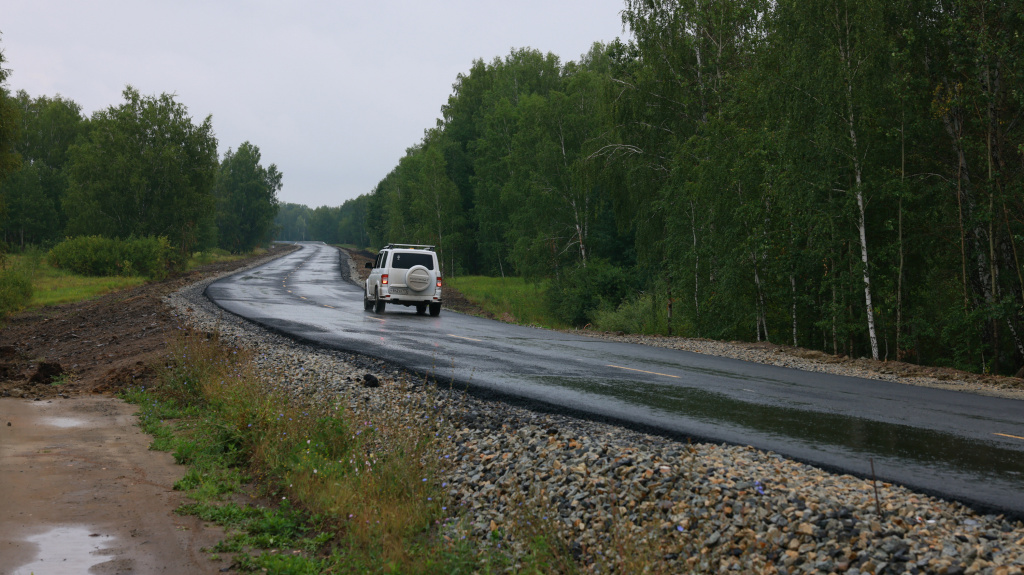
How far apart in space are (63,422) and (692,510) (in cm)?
956

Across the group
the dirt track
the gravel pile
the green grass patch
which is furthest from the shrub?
the gravel pile

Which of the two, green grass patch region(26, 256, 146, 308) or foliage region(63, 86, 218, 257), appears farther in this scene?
foliage region(63, 86, 218, 257)

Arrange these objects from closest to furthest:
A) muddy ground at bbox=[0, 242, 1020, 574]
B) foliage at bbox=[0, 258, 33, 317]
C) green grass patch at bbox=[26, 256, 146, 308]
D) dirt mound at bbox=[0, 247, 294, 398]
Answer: muddy ground at bbox=[0, 242, 1020, 574] → dirt mound at bbox=[0, 247, 294, 398] → foliage at bbox=[0, 258, 33, 317] → green grass patch at bbox=[26, 256, 146, 308]

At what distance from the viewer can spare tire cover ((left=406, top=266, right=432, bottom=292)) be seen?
24.5 meters

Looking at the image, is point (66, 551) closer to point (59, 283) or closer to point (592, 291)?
point (592, 291)

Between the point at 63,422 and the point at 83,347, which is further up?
the point at 83,347

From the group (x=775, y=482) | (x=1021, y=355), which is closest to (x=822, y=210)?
(x=1021, y=355)

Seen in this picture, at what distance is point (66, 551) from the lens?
5836 millimetres

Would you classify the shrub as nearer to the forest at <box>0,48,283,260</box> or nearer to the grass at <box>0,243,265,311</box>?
the grass at <box>0,243,265,311</box>

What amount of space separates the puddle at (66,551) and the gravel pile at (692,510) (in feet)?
9.46

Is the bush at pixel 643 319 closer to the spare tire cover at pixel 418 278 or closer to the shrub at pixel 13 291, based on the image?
the spare tire cover at pixel 418 278

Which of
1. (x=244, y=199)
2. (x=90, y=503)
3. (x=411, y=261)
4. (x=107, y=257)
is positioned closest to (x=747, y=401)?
(x=90, y=503)

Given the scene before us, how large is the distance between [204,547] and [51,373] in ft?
34.9

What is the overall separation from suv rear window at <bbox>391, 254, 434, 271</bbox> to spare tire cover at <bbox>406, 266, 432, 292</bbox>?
26cm
